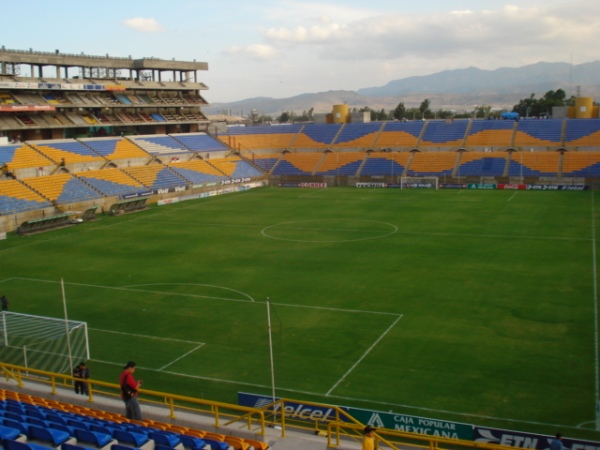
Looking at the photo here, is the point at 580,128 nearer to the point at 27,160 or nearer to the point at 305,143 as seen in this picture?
the point at 305,143

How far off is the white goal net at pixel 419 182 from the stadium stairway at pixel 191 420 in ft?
174

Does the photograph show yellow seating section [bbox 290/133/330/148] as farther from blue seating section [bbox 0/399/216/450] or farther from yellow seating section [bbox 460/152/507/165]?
blue seating section [bbox 0/399/216/450]

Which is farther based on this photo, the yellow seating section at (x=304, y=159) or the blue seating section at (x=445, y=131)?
the blue seating section at (x=445, y=131)

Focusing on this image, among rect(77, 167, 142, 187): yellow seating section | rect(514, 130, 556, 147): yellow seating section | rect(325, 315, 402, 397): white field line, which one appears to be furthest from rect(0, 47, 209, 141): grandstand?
rect(325, 315, 402, 397): white field line

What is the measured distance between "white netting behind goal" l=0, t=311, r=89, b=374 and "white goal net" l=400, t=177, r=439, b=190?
49933mm

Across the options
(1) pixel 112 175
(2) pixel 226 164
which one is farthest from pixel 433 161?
(1) pixel 112 175

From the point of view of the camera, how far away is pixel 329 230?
42.5m

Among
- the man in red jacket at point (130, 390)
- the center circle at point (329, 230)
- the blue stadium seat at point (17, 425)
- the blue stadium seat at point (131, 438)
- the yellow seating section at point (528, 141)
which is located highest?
the yellow seating section at point (528, 141)

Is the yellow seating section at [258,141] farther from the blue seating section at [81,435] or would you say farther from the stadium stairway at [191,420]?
the blue seating section at [81,435]

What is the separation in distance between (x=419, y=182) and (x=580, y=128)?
69.9 feet

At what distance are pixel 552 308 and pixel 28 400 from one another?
19.3 metres

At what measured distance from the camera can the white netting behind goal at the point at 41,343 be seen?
1980cm

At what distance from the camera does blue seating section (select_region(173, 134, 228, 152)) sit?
2980 inches

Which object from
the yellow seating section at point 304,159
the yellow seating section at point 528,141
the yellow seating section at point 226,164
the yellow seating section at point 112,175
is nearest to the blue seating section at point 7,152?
the yellow seating section at point 112,175
